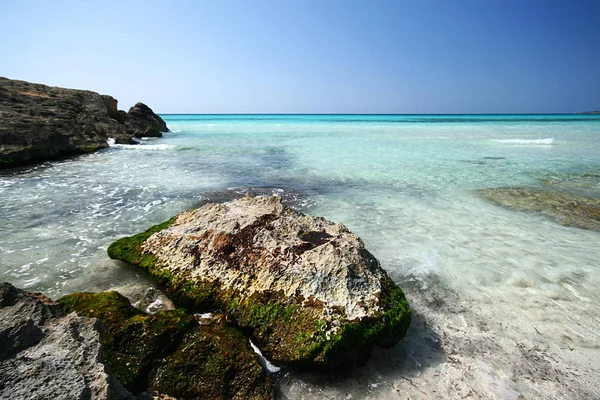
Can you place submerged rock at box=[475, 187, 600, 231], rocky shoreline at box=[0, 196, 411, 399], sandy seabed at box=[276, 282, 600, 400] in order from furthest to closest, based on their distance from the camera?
submerged rock at box=[475, 187, 600, 231] → sandy seabed at box=[276, 282, 600, 400] → rocky shoreline at box=[0, 196, 411, 399]

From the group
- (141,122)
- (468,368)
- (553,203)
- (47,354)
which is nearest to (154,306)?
(47,354)

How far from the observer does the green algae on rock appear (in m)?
2.47

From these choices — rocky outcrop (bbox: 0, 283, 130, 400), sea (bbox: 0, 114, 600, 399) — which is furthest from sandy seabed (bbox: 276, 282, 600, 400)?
rocky outcrop (bbox: 0, 283, 130, 400)

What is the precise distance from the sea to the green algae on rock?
350 millimetres

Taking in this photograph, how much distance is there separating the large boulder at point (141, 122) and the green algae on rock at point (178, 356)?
87.7 ft

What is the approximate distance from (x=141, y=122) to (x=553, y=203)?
28.9m

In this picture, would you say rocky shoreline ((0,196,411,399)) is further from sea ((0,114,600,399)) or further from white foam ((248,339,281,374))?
sea ((0,114,600,399))

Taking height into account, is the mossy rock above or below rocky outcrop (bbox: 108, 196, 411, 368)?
below

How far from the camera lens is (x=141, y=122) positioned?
89.4 feet

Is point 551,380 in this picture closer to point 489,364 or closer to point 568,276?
point 489,364

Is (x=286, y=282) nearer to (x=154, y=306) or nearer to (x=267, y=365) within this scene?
(x=267, y=365)

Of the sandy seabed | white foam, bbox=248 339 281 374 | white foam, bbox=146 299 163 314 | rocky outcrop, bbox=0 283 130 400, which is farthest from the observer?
white foam, bbox=146 299 163 314

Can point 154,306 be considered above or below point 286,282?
below

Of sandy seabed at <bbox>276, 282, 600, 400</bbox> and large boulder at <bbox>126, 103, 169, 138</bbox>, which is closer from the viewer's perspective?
sandy seabed at <bbox>276, 282, 600, 400</bbox>
